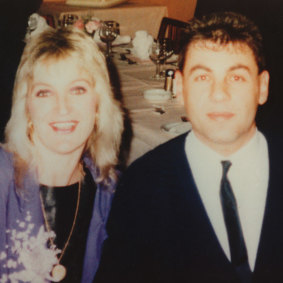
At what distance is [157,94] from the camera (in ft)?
7.77

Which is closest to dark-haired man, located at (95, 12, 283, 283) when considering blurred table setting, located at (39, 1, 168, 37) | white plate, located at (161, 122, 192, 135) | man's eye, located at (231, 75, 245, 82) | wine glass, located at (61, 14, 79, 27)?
man's eye, located at (231, 75, 245, 82)

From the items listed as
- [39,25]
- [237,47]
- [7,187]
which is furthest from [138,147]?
[39,25]

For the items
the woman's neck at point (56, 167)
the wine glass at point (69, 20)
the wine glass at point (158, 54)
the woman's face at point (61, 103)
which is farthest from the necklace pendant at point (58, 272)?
the wine glass at point (69, 20)

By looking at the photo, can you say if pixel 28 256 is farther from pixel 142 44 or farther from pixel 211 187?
pixel 142 44

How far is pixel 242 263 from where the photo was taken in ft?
3.75

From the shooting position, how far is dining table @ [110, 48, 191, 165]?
190 centimetres

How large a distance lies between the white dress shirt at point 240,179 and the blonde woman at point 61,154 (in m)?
0.39

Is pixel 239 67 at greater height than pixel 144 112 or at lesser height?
greater

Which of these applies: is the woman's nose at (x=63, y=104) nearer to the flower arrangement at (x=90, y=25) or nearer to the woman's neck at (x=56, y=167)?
the woman's neck at (x=56, y=167)

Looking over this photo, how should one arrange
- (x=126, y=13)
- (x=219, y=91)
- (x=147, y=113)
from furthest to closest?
(x=126, y=13), (x=147, y=113), (x=219, y=91)

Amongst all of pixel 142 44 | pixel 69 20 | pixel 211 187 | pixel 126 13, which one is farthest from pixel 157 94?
pixel 126 13

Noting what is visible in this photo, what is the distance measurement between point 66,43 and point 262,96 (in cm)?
65

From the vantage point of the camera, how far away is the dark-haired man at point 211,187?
1.14 meters

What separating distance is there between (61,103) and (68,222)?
0.46 m
